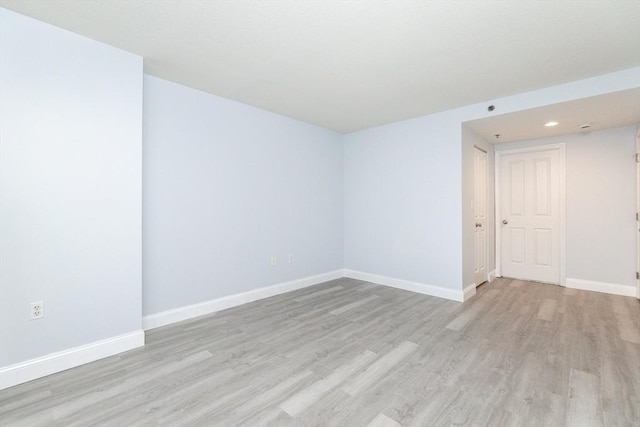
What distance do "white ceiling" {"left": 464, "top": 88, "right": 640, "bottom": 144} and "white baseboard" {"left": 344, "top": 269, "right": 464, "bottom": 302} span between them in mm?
2209

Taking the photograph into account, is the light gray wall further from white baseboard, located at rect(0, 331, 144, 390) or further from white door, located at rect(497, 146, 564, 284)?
white baseboard, located at rect(0, 331, 144, 390)

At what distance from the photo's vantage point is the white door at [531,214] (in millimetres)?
4312

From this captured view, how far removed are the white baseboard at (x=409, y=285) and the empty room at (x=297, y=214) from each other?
1.4 inches

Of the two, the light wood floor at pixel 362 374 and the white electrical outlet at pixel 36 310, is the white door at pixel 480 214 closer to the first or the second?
the light wood floor at pixel 362 374

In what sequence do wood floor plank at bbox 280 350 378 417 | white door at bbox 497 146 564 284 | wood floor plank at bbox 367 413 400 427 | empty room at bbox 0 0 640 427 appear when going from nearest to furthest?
wood floor plank at bbox 367 413 400 427, wood floor plank at bbox 280 350 378 417, empty room at bbox 0 0 640 427, white door at bbox 497 146 564 284

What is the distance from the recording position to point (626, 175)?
3.75 meters

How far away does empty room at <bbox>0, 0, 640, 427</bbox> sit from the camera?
180 cm

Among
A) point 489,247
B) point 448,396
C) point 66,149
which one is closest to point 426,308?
point 448,396

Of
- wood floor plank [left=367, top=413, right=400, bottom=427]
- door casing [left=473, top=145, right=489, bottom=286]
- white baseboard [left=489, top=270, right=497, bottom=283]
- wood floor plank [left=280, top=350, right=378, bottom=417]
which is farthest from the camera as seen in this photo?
white baseboard [left=489, top=270, right=497, bottom=283]

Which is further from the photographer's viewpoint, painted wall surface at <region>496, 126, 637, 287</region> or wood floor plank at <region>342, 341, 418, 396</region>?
painted wall surface at <region>496, 126, 637, 287</region>

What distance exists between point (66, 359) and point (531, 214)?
233 inches

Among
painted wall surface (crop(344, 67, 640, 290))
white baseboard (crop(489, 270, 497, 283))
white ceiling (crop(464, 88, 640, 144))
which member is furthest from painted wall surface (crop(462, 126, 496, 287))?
white baseboard (crop(489, 270, 497, 283))

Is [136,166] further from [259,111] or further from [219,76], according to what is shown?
[259,111]

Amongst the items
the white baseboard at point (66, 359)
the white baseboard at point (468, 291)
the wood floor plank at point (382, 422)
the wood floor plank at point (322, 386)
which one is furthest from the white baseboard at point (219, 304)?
the wood floor plank at point (382, 422)
